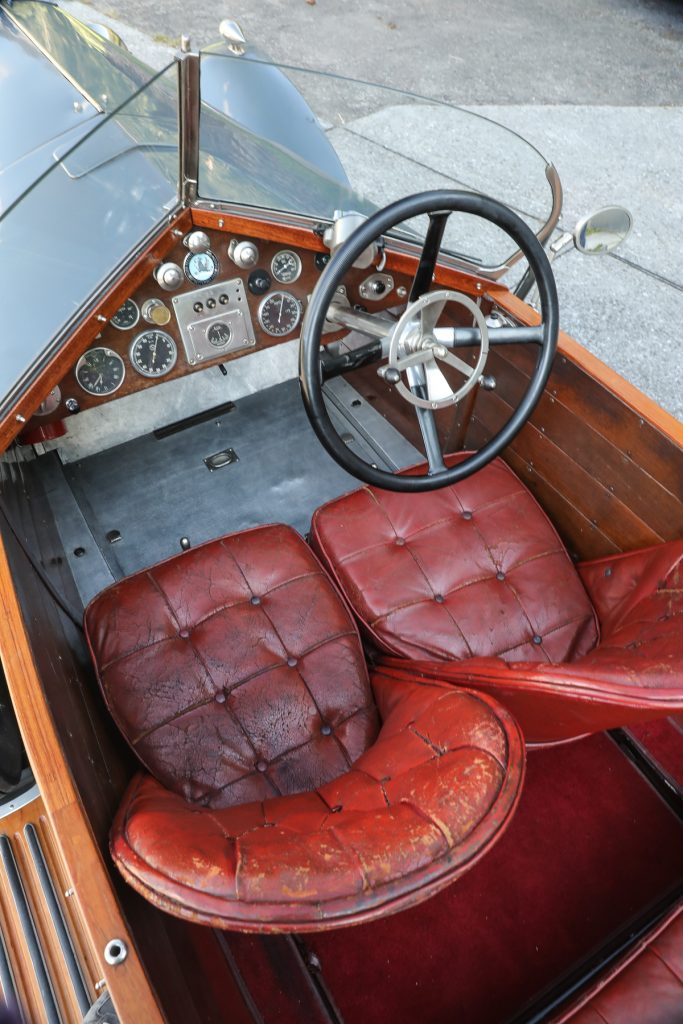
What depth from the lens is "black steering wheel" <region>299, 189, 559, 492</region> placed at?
1.18 m

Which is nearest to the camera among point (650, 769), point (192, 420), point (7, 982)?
point (7, 982)

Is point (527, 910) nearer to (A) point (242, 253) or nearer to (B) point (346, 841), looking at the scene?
(B) point (346, 841)

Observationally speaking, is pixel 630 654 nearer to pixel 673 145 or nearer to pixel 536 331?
pixel 536 331

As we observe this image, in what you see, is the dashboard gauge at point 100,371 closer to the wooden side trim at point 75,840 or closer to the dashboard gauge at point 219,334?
the dashboard gauge at point 219,334

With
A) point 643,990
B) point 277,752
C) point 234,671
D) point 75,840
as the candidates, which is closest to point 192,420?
point 234,671

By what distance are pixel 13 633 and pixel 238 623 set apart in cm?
54

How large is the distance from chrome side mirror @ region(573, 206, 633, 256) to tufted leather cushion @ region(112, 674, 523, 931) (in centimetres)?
111

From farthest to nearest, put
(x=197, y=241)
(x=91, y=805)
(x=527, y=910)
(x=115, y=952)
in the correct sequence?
(x=197, y=241) < (x=527, y=910) < (x=91, y=805) < (x=115, y=952)

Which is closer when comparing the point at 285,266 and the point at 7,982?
the point at 7,982

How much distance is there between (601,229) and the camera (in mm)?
1564

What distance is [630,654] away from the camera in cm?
116

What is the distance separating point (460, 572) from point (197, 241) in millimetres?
972

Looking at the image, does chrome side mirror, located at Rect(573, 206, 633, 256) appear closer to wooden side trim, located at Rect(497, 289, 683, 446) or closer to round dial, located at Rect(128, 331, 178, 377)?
wooden side trim, located at Rect(497, 289, 683, 446)

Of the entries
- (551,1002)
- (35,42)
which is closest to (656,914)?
(551,1002)
